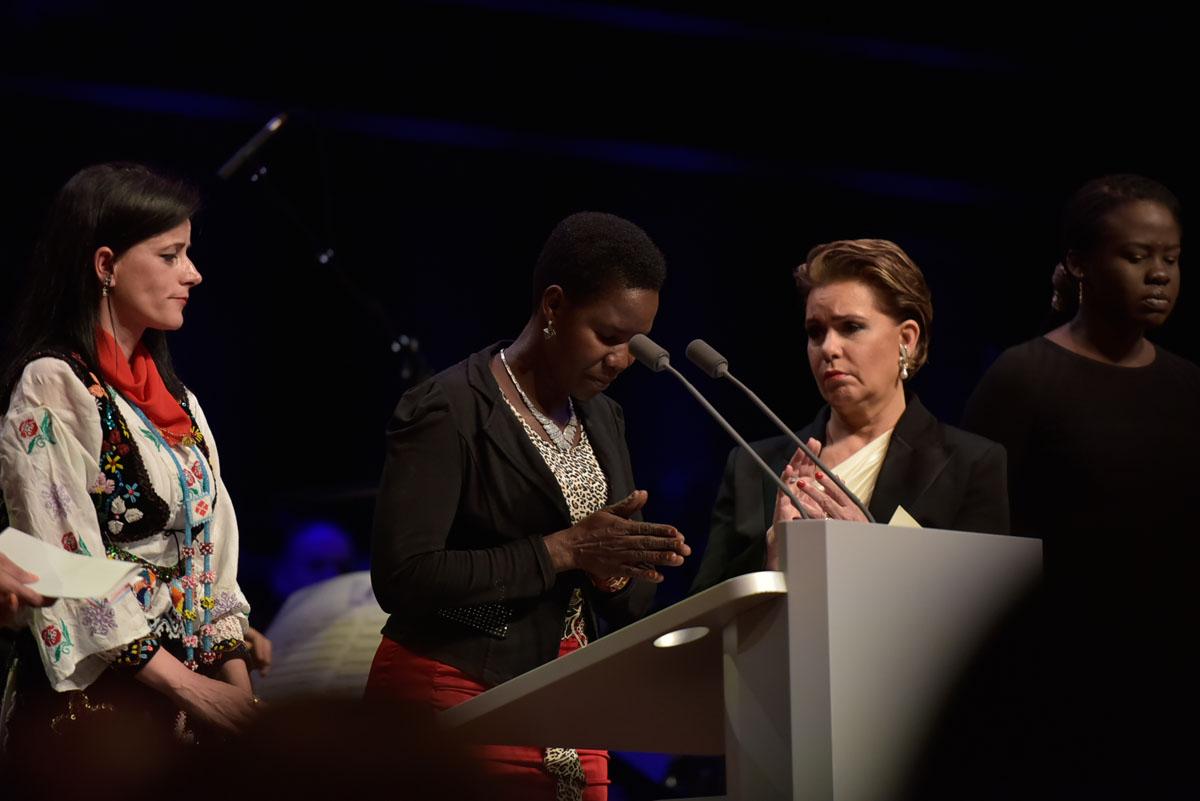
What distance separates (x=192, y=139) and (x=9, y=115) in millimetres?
611

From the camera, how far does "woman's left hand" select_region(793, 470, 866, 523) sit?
2.29m

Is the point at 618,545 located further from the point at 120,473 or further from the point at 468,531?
the point at 120,473

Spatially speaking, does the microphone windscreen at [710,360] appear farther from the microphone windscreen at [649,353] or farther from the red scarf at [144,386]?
the red scarf at [144,386]

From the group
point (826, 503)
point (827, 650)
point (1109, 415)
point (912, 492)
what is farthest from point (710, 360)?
point (1109, 415)

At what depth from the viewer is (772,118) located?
5.41 meters

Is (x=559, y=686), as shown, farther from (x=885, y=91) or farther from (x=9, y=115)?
(x=885, y=91)

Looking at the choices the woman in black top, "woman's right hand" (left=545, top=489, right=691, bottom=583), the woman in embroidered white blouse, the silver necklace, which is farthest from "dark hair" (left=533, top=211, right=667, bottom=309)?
the woman in black top

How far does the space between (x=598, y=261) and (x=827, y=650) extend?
121cm

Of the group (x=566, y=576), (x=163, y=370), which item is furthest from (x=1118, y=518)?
(x=163, y=370)

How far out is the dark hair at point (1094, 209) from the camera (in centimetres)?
330

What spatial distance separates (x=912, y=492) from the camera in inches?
101

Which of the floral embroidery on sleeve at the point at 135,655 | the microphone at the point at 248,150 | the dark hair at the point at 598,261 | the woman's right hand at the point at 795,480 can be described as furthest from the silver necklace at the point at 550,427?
the microphone at the point at 248,150

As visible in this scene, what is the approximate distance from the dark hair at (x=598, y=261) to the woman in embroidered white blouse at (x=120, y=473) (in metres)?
0.63

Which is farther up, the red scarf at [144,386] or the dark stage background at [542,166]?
the dark stage background at [542,166]
